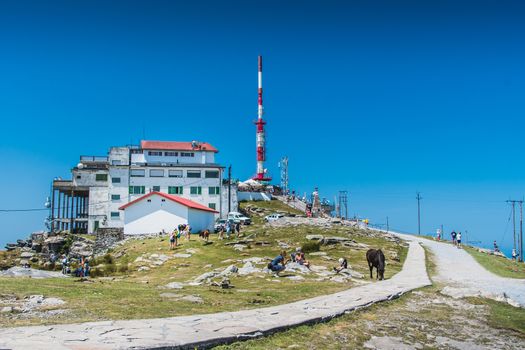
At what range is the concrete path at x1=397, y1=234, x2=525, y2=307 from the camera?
20.1 m

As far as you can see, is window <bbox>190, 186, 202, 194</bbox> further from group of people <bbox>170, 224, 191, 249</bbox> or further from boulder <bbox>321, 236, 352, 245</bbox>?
boulder <bbox>321, 236, 352, 245</bbox>

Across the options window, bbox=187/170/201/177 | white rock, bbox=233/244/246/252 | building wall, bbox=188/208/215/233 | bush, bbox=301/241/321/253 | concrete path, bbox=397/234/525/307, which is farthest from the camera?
window, bbox=187/170/201/177

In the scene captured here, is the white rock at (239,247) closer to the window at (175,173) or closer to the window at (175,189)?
the window at (175,189)

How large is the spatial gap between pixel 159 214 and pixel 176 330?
168 ft

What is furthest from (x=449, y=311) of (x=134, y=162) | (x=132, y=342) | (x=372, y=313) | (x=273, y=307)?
(x=134, y=162)

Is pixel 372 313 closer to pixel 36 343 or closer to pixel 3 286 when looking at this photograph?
pixel 36 343

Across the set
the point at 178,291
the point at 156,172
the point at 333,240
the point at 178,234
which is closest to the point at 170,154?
the point at 156,172

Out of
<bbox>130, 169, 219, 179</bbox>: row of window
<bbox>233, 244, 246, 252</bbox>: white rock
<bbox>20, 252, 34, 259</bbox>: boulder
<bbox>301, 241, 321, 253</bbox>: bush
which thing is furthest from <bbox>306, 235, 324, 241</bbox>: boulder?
<bbox>20, 252, 34, 259</bbox>: boulder

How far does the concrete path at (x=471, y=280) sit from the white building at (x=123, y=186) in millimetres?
38350

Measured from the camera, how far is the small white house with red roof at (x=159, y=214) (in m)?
60.3

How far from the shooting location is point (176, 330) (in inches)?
445

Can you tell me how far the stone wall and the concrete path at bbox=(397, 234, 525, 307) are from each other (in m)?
36.9

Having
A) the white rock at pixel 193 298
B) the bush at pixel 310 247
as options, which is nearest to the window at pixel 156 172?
the bush at pixel 310 247

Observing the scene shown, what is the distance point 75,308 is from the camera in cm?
1393
